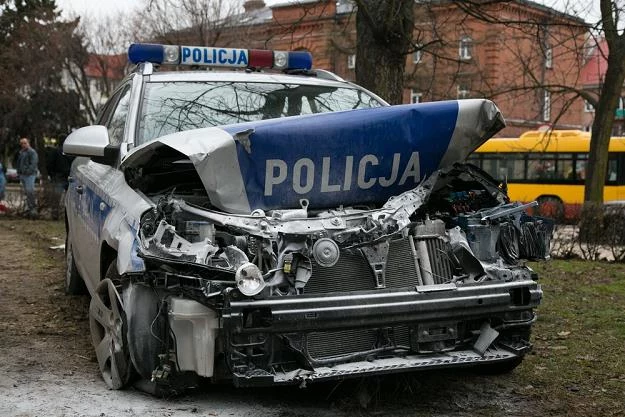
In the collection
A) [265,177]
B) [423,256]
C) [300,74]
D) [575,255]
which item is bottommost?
[575,255]

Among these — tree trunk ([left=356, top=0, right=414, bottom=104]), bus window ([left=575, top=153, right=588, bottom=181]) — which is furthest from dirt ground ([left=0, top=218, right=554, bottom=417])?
bus window ([left=575, top=153, right=588, bottom=181])

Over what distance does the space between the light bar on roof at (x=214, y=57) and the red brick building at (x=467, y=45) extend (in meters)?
3.55

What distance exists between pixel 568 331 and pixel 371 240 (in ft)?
9.35

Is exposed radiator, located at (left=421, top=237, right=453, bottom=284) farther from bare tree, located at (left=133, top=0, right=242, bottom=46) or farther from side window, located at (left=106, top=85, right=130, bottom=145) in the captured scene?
bare tree, located at (left=133, top=0, right=242, bottom=46)

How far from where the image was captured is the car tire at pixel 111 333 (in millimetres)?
3975

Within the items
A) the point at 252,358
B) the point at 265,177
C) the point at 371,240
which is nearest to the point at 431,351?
the point at 371,240

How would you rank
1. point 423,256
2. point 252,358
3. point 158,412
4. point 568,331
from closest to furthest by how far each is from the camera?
point 252,358
point 158,412
point 423,256
point 568,331

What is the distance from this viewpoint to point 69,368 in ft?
15.4

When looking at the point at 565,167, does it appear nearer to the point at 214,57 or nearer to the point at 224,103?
the point at 214,57

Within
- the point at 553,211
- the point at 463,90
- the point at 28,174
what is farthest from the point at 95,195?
the point at 463,90

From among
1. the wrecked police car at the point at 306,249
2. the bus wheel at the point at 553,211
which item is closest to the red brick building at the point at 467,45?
the bus wheel at the point at 553,211

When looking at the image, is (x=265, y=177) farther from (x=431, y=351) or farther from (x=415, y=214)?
(x=431, y=351)

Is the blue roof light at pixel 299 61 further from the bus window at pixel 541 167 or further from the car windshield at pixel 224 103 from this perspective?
the bus window at pixel 541 167

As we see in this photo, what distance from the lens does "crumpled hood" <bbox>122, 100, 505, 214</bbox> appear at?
3.96 meters
